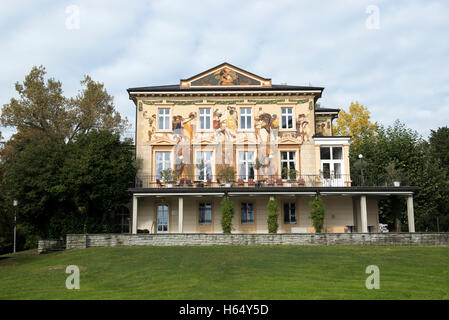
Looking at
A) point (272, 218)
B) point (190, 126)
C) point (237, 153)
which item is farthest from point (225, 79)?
point (272, 218)

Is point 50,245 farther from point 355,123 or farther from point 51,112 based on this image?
point 355,123

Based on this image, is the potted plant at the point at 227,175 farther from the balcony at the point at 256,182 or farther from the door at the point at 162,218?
the door at the point at 162,218

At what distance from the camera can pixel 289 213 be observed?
2894 centimetres

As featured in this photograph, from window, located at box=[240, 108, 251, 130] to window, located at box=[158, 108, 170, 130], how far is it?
519cm

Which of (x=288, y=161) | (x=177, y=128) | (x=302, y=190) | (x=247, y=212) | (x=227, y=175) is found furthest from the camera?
(x=177, y=128)

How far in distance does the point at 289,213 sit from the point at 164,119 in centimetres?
1088

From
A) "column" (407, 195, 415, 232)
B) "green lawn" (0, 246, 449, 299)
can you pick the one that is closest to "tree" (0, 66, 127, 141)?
"green lawn" (0, 246, 449, 299)

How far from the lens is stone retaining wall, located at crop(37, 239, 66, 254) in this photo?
1015 inches

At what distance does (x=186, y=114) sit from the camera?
1188 inches

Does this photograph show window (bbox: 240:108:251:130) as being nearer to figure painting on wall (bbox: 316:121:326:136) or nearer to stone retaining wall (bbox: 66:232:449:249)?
figure painting on wall (bbox: 316:121:326:136)

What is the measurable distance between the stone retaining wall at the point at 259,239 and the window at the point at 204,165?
→ 6.68 meters
